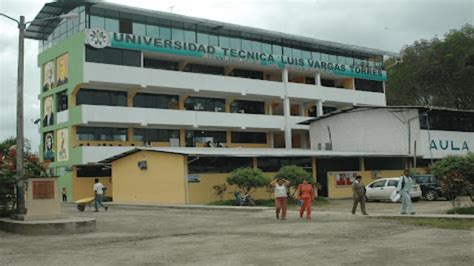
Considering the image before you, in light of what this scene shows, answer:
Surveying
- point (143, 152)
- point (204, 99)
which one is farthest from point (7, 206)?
point (204, 99)

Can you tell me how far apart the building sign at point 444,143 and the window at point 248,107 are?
16434 mm

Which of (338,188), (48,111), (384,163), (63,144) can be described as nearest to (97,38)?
(63,144)

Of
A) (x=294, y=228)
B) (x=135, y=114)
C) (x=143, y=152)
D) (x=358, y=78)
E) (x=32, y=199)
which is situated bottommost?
(x=294, y=228)

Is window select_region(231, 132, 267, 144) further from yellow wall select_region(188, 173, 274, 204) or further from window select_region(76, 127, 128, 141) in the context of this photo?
yellow wall select_region(188, 173, 274, 204)

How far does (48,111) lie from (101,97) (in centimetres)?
546

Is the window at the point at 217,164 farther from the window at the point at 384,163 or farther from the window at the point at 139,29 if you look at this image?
the window at the point at 139,29

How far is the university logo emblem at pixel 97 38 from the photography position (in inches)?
1537

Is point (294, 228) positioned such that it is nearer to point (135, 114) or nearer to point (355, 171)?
point (355, 171)

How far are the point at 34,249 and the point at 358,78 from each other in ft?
154

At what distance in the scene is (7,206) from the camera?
62.2 feet

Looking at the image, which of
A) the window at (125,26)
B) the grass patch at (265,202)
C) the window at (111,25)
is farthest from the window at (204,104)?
the grass patch at (265,202)

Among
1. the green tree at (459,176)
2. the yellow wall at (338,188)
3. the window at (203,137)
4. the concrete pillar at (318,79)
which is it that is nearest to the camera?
the green tree at (459,176)

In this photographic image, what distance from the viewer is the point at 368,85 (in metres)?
56.7

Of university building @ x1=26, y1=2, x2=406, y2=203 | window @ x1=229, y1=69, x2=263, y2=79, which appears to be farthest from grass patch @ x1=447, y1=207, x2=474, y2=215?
window @ x1=229, y1=69, x2=263, y2=79
